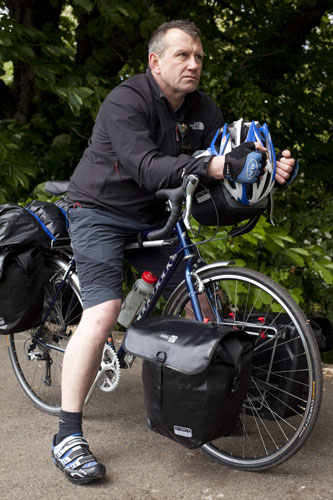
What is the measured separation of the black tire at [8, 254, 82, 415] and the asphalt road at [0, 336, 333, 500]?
197 millimetres

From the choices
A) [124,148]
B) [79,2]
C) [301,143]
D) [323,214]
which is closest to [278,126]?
[301,143]

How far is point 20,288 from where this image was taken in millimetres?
3613

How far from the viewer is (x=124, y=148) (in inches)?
119

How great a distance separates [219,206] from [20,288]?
1.26 meters

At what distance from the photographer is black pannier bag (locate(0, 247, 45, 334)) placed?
11.8 feet

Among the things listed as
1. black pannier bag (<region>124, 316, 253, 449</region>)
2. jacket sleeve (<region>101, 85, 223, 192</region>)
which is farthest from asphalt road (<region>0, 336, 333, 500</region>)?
jacket sleeve (<region>101, 85, 223, 192</region>)

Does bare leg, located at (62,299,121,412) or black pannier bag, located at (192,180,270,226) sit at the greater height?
black pannier bag, located at (192,180,270,226)

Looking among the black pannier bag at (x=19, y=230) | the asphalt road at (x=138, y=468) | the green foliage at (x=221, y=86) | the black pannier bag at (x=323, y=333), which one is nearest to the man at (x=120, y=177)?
the asphalt road at (x=138, y=468)

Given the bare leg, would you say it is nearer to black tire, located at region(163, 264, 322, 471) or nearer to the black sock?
the black sock

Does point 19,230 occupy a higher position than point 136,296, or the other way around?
point 19,230

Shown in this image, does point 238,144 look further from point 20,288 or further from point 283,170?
point 20,288

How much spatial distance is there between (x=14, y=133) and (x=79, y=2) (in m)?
1.35

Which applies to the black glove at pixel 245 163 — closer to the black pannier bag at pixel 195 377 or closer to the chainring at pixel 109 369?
the black pannier bag at pixel 195 377

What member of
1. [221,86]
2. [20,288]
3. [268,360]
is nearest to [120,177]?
[20,288]
